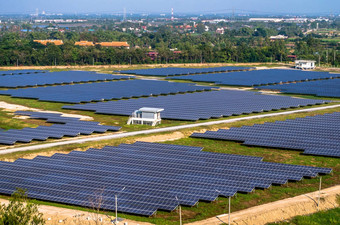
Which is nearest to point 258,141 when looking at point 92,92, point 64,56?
point 92,92

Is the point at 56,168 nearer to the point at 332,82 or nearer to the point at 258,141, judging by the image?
the point at 258,141

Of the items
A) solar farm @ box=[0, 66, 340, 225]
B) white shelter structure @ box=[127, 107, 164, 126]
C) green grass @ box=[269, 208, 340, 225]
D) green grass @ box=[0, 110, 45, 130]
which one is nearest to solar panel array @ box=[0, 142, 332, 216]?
solar farm @ box=[0, 66, 340, 225]

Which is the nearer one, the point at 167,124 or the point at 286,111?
the point at 167,124

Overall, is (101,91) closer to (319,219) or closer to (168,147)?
(168,147)

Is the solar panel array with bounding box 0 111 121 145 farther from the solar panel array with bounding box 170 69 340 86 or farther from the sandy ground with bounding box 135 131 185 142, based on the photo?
the solar panel array with bounding box 170 69 340 86

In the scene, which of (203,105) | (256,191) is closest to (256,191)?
(256,191)

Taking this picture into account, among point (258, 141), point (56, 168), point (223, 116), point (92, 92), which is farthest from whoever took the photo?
point (92, 92)
